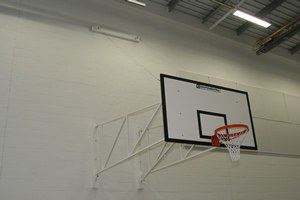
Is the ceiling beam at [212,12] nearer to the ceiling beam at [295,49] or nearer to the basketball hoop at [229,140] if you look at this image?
the ceiling beam at [295,49]

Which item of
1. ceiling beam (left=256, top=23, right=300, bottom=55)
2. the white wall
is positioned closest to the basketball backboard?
the white wall

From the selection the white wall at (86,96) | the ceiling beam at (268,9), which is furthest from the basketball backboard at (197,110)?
the ceiling beam at (268,9)

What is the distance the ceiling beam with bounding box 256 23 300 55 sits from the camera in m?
8.89

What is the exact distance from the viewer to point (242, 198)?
7.58m

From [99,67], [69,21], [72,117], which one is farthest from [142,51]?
[72,117]

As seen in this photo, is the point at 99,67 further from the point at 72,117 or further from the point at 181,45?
the point at 181,45

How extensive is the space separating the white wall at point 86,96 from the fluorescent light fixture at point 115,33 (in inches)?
5.1

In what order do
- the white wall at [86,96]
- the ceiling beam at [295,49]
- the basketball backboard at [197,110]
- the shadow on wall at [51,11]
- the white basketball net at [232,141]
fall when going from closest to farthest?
the basketball backboard at [197,110], the white basketball net at [232,141], the white wall at [86,96], the shadow on wall at [51,11], the ceiling beam at [295,49]

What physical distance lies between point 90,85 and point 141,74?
1.32 m

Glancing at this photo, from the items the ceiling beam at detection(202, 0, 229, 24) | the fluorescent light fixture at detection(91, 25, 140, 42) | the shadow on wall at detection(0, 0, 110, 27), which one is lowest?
the fluorescent light fixture at detection(91, 25, 140, 42)

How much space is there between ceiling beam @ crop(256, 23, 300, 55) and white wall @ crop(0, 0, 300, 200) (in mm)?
1644

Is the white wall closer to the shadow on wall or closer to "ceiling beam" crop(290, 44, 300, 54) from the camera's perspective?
the shadow on wall

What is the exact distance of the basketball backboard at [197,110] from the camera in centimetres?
504

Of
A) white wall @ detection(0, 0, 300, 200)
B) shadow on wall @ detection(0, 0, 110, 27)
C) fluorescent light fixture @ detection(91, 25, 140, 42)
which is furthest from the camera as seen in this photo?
fluorescent light fixture @ detection(91, 25, 140, 42)
